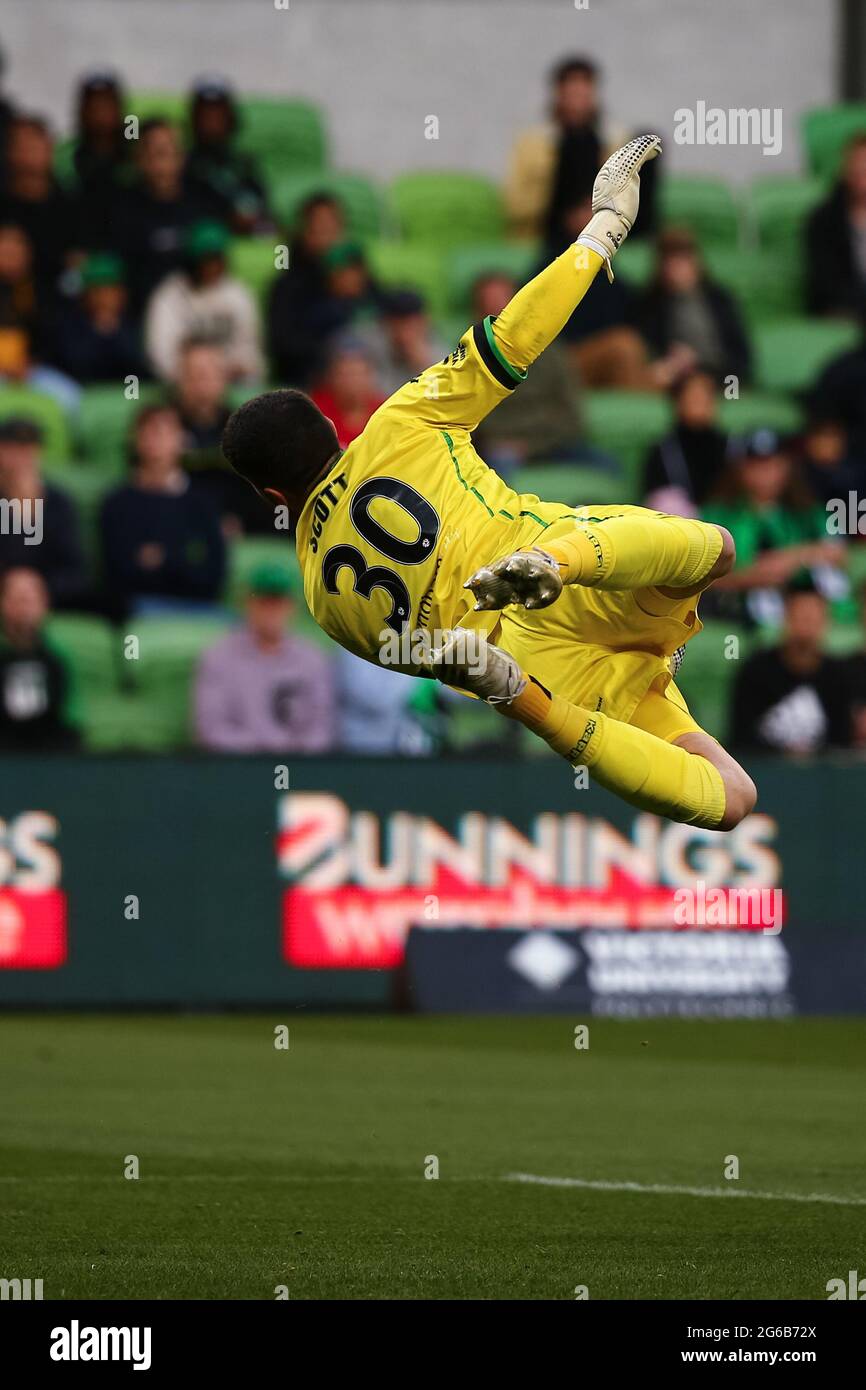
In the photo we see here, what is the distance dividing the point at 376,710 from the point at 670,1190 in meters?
6.99

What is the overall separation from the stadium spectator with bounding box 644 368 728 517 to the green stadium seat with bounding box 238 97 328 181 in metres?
4.81

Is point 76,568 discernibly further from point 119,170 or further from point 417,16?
point 417,16

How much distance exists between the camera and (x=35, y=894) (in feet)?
49.9

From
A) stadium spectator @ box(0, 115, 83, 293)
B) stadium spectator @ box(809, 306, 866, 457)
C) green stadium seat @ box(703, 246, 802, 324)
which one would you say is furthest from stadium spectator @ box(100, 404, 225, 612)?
green stadium seat @ box(703, 246, 802, 324)

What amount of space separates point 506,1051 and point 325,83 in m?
10.4

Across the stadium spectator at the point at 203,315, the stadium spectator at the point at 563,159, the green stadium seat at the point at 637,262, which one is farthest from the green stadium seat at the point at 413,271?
the stadium spectator at the point at 203,315

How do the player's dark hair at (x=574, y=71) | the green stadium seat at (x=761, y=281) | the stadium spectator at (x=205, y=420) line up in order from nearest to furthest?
the stadium spectator at (x=205, y=420)
the player's dark hair at (x=574, y=71)
the green stadium seat at (x=761, y=281)

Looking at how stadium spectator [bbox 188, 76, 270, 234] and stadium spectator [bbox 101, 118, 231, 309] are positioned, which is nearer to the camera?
stadium spectator [bbox 101, 118, 231, 309]

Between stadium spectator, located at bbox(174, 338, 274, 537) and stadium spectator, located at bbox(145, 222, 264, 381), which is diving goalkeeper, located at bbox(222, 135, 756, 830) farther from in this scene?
stadium spectator, located at bbox(145, 222, 264, 381)

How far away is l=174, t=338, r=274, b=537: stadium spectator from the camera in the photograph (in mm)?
17078

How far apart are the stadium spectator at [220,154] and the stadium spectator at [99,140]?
0.55m

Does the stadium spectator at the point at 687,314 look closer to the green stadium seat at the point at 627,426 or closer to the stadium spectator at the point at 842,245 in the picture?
the green stadium seat at the point at 627,426

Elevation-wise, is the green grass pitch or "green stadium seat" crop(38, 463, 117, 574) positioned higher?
"green stadium seat" crop(38, 463, 117, 574)

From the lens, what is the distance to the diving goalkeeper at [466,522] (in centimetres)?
863
